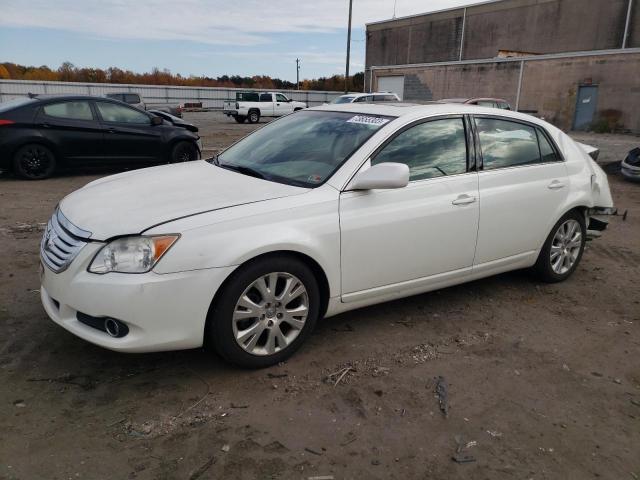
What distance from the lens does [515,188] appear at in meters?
4.21

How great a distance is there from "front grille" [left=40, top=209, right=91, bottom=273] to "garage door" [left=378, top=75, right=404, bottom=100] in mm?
28433

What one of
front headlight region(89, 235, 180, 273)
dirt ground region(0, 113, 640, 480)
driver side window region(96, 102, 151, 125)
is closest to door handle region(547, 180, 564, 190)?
dirt ground region(0, 113, 640, 480)

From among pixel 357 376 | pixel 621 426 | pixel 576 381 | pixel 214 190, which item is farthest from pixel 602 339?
pixel 214 190

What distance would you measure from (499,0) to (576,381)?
45306 millimetres

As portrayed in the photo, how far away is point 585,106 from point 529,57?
3.46 meters

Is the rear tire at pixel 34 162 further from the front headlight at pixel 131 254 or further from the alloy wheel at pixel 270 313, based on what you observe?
the alloy wheel at pixel 270 313

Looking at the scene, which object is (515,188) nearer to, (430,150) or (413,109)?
(430,150)

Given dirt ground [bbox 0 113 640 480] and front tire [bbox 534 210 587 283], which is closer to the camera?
dirt ground [bbox 0 113 640 480]

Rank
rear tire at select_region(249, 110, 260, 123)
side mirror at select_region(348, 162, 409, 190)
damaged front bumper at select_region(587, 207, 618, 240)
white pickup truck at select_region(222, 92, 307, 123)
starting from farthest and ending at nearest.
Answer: rear tire at select_region(249, 110, 260, 123) < white pickup truck at select_region(222, 92, 307, 123) < damaged front bumper at select_region(587, 207, 618, 240) < side mirror at select_region(348, 162, 409, 190)

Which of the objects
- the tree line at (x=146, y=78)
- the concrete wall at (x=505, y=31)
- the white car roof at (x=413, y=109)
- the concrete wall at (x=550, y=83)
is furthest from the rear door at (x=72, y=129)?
the tree line at (x=146, y=78)

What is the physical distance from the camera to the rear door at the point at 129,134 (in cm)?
959

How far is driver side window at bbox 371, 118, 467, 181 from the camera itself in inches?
145

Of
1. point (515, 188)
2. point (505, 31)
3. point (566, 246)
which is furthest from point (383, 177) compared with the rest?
point (505, 31)

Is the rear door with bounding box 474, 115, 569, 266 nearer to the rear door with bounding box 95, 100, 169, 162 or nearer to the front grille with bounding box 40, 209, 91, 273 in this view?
the front grille with bounding box 40, 209, 91, 273
